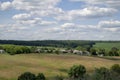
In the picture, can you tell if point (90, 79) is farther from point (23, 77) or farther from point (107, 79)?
point (23, 77)

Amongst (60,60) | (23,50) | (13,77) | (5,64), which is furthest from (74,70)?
(23,50)

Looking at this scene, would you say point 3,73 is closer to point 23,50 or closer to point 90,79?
point 90,79

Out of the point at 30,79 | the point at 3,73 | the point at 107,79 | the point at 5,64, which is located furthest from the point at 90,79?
the point at 5,64

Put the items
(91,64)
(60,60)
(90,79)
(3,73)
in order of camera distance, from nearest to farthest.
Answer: (90,79)
(3,73)
(91,64)
(60,60)

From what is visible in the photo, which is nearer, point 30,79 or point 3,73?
point 30,79

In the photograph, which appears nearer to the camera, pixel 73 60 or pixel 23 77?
pixel 23 77

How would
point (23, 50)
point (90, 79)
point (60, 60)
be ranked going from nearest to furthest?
point (90, 79)
point (60, 60)
point (23, 50)

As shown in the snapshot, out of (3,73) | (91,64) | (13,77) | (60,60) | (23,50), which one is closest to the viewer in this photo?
(13,77)

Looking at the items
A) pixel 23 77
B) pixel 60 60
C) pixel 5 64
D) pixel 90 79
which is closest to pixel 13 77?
pixel 23 77

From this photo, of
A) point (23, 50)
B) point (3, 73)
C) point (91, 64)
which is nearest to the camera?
point (3, 73)
